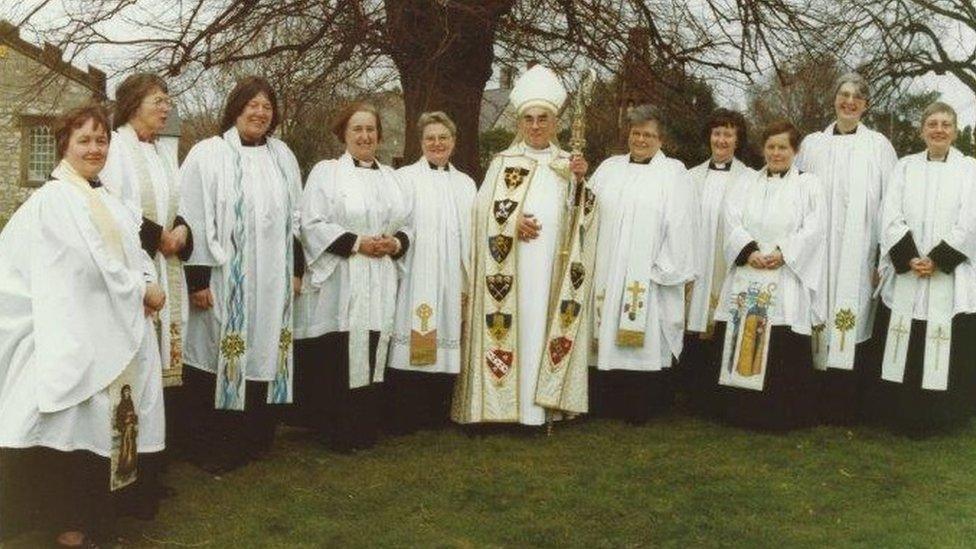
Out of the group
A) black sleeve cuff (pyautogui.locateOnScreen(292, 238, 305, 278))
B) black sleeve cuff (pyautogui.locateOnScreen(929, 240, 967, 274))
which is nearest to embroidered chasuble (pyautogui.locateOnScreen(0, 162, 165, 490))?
black sleeve cuff (pyautogui.locateOnScreen(292, 238, 305, 278))

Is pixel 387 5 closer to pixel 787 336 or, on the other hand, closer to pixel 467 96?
pixel 467 96

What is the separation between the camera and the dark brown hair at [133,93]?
576 centimetres

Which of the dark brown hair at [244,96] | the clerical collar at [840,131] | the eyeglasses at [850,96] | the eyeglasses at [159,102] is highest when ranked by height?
the eyeglasses at [850,96]

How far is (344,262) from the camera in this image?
6652mm

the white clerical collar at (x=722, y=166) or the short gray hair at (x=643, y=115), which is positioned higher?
the short gray hair at (x=643, y=115)

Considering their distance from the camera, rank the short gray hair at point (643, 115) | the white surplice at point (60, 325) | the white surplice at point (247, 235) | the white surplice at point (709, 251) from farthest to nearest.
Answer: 1. the white surplice at point (709, 251)
2. the short gray hair at point (643, 115)
3. the white surplice at point (247, 235)
4. the white surplice at point (60, 325)

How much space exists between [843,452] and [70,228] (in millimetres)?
4727

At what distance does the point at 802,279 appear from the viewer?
726 cm

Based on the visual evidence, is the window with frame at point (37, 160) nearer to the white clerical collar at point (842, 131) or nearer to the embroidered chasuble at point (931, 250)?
the white clerical collar at point (842, 131)

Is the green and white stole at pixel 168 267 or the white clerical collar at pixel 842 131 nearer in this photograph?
the green and white stole at pixel 168 267

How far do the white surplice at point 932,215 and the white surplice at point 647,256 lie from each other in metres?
1.30

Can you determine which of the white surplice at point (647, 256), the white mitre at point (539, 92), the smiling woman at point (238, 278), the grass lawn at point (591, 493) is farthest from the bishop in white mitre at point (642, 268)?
the smiling woman at point (238, 278)

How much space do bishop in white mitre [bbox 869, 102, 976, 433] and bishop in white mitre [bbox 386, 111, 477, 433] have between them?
2838 millimetres

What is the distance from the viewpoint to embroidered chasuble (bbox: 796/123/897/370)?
7500 mm
